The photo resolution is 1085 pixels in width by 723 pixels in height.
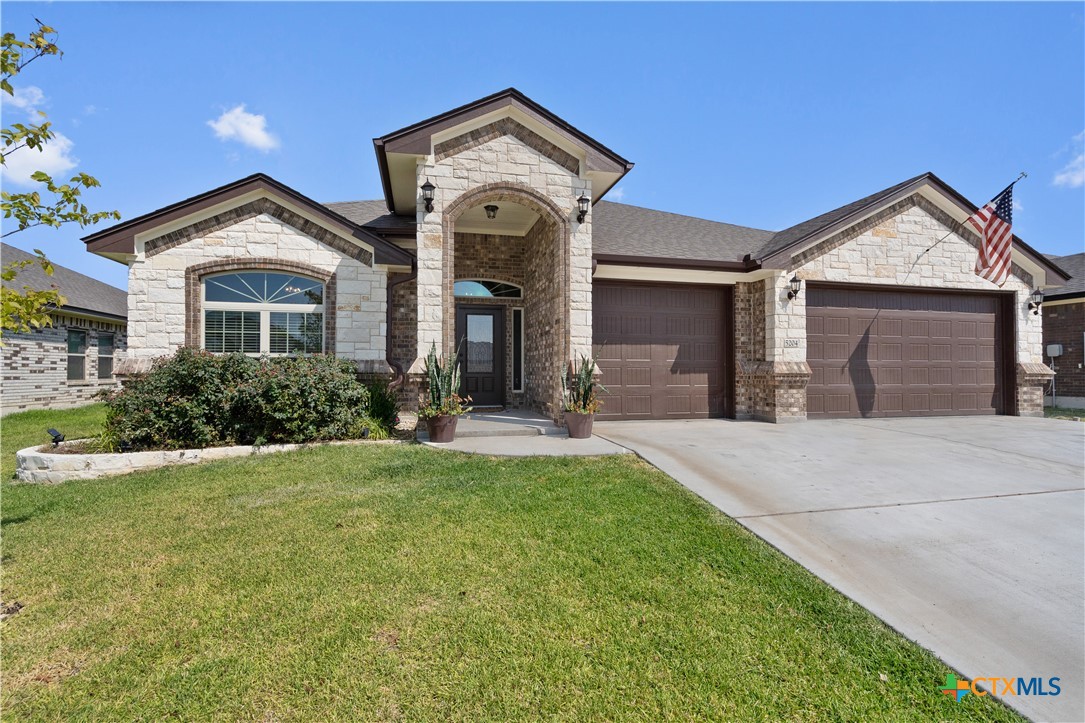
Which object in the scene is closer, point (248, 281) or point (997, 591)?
point (997, 591)

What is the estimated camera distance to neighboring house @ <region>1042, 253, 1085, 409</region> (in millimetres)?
14102

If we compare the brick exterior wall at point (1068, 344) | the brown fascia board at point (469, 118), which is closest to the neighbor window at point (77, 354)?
the brown fascia board at point (469, 118)

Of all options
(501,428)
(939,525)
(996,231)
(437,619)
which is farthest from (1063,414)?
(437,619)

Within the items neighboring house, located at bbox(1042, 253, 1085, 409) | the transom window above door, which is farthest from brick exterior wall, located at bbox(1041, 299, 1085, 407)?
the transom window above door

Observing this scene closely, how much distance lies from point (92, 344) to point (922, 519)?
2140cm

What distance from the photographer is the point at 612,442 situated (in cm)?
734

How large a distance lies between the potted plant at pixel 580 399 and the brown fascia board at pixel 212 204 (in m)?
3.74

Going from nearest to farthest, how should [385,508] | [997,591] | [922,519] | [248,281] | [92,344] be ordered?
[997,591]
[922,519]
[385,508]
[248,281]
[92,344]

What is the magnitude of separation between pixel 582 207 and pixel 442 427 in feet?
14.6

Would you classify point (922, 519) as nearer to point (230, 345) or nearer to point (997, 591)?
point (997, 591)

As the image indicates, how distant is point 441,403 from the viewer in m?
7.43

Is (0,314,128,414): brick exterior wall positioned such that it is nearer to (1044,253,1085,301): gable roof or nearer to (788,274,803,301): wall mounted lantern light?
(788,274,803,301): wall mounted lantern light

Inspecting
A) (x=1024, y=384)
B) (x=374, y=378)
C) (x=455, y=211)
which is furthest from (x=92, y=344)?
(x=1024, y=384)

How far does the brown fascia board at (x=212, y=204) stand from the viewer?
8.02 metres
